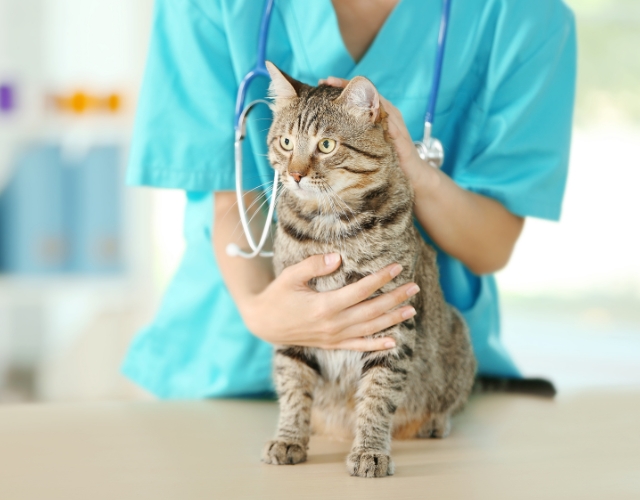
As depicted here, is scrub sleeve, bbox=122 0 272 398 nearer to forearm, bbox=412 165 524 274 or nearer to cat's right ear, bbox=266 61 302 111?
cat's right ear, bbox=266 61 302 111

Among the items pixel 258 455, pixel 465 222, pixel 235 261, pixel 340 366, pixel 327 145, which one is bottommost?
pixel 258 455

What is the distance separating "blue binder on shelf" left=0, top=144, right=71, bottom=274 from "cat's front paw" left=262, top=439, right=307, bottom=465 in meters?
1.49

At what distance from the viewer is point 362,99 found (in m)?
0.97

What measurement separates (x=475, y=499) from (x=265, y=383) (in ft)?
1.90

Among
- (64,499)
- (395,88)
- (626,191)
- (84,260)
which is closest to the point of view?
(64,499)

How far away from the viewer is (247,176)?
125cm

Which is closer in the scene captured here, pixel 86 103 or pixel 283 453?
pixel 283 453

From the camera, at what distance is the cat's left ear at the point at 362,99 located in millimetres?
949

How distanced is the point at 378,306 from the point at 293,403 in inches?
7.2

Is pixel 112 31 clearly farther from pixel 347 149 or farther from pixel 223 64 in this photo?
pixel 347 149

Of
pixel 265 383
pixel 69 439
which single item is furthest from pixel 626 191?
pixel 69 439

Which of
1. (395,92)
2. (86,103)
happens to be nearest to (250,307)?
(395,92)

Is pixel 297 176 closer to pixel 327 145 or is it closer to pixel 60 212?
pixel 327 145

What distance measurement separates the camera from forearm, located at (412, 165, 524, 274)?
1.12 m
